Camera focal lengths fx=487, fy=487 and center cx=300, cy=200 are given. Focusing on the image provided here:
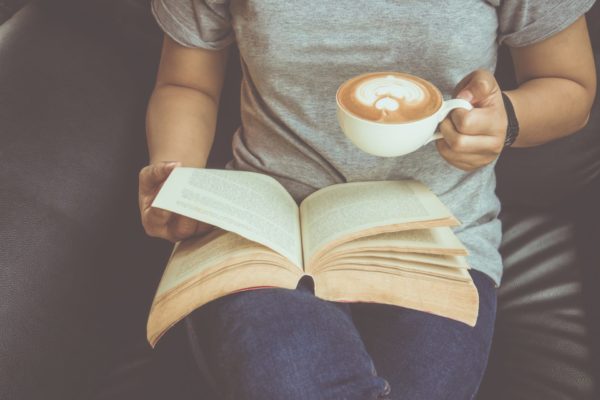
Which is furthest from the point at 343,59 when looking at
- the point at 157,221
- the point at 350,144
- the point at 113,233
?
the point at 113,233

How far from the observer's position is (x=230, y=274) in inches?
22.8

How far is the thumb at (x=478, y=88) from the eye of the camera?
592 mm

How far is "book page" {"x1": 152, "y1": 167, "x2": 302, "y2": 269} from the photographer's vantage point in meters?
0.56

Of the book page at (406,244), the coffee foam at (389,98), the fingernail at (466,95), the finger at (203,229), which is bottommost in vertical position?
the finger at (203,229)

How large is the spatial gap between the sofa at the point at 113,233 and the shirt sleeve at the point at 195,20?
7.2 inches

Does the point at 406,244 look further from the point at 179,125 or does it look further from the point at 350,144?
the point at 179,125

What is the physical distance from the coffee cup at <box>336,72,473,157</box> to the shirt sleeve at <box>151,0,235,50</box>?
0.29 metres

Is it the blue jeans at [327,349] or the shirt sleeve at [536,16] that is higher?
the shirt sleeve at [536,16]

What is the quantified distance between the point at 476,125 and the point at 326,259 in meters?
0.24

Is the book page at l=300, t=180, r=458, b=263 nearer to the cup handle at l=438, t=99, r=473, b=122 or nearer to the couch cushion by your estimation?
the cup handle at l=438, t=99, r=473, b=122

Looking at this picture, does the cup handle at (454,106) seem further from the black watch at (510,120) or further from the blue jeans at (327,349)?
the blue jeans at (327,349)

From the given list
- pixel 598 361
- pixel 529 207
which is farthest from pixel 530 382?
pixel 529 207

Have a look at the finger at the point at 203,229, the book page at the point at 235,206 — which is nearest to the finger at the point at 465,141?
the book page at the point at 235,206

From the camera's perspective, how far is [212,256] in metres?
0.61
